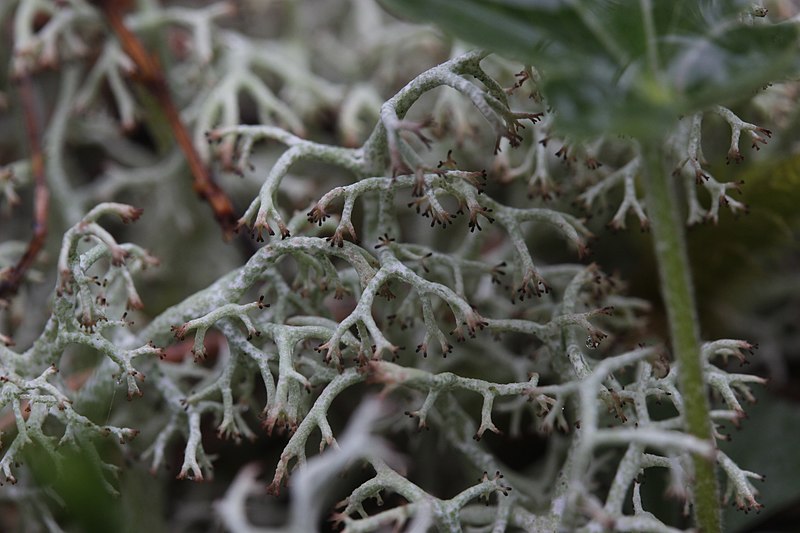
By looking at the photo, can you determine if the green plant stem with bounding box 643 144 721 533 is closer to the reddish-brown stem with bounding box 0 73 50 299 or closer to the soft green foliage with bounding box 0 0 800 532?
the soft green foliage with bounding box 0 0 800 532

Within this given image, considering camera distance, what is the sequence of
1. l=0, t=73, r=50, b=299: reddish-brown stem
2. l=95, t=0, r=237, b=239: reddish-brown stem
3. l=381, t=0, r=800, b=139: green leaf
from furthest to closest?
1. l=95, t=0, r=237, b=239: reddish-brown stem
2. l=0, t=73, r=50, b=299: reddish-brown stem
3. l=381, t=0, r=800, b=139: green leaf

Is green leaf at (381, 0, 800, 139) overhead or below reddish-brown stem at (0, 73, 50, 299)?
overhead

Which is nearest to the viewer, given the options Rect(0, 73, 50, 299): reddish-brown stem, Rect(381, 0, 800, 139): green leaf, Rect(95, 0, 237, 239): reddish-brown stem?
Rect(381, 0, 800, 139): green leaf

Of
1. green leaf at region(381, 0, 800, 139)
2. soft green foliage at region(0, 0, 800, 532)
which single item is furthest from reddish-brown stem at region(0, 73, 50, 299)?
green leaf at region(381, 0, 800, 139)

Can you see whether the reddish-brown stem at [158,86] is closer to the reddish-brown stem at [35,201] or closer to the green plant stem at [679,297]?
the reddish-brown stem at [35,201]

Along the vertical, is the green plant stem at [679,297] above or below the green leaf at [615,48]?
below

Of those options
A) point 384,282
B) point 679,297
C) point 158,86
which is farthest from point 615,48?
point 158,86

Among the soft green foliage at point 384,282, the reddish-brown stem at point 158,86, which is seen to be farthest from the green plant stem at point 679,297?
the reddish-brown stem at point 158,86

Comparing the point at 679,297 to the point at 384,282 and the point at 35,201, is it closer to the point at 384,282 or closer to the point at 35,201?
the point at 384,282

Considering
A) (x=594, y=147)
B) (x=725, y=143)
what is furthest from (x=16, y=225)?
(x=725, y=143)
